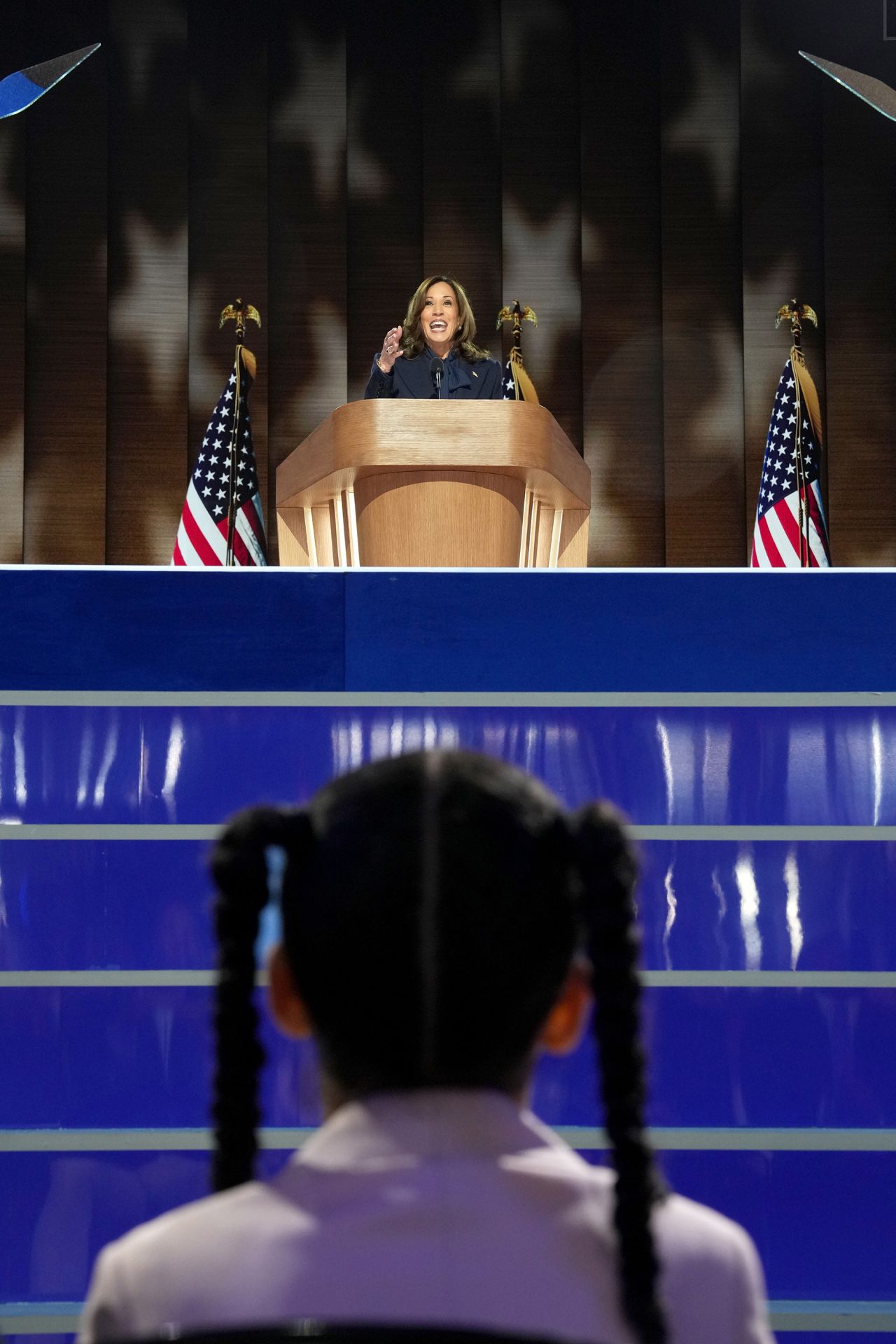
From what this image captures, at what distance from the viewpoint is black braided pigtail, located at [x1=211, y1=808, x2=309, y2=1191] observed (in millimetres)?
699

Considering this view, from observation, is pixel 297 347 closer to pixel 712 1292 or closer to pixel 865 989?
pixel 865 989

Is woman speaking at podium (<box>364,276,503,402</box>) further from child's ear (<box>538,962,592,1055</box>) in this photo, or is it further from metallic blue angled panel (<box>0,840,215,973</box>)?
child's ear (<box>538,962,592,1055</box>)

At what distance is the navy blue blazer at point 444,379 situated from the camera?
13.9ft

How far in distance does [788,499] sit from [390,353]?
1.53m

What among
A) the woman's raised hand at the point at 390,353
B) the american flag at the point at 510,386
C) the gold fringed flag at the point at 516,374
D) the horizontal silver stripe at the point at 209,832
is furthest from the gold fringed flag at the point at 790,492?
the horizontal silver stripe at the point at 209,832

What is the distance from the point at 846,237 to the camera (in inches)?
252

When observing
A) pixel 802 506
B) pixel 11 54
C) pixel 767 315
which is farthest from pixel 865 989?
pixel 11 54

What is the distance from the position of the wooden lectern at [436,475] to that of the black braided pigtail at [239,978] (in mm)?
2215

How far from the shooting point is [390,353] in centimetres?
418

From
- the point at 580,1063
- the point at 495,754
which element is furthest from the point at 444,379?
the point at 580,1063

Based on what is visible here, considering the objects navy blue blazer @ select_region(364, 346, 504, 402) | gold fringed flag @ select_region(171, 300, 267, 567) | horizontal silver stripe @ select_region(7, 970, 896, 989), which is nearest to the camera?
horizontal silver stripe @ select_region(7, 970, 896, 989)

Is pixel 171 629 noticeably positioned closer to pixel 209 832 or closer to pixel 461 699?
pixel 209 832

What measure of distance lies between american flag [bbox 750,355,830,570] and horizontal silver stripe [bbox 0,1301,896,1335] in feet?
10.3

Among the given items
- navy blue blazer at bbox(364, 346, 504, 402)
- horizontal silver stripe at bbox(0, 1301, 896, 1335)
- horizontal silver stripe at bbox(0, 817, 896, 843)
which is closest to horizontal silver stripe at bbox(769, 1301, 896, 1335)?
horizontal silver stripe at bbox(0, 1301, 896, 1335)
